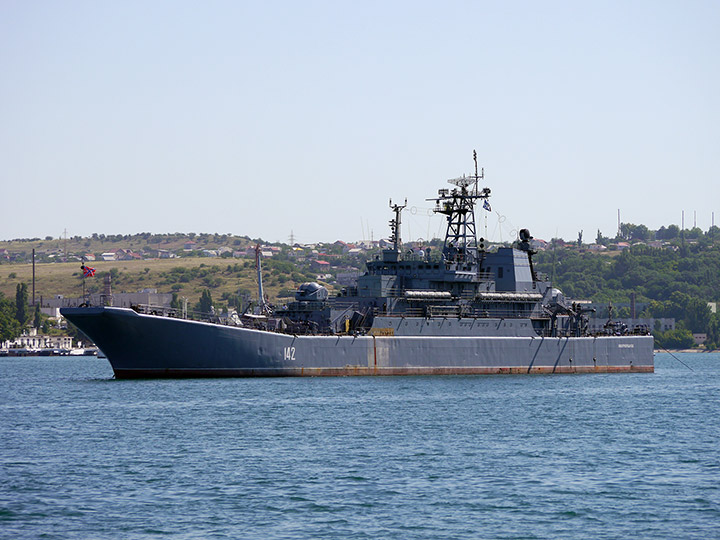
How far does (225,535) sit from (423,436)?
14.3 meters

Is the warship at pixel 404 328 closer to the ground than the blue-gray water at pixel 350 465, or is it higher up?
higher up

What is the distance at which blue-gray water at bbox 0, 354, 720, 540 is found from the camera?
22.4 m

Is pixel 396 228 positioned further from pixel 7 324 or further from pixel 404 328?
pixel 7 324

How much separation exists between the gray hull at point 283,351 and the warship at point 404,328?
0.21 feet

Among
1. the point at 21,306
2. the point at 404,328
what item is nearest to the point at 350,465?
the point at 404,328

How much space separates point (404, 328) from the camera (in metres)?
59.1

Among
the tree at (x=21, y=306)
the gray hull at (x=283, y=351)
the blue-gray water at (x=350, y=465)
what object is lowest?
the blue-gray water at (x=350, y=465)

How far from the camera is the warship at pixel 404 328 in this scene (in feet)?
170

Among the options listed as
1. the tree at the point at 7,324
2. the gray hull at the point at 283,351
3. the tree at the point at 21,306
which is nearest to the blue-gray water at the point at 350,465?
the gray hull at the point at 283,351

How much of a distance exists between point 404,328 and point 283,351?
828cm

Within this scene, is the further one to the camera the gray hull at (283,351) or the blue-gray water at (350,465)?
the gray hull at (283,351)

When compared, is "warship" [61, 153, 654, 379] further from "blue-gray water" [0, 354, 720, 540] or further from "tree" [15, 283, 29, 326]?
"tree" [15, 283, 29, 326]

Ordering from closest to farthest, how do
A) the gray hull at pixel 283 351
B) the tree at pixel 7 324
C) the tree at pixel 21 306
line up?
1. the gray hull at pixel 283 351
2. the tree at pixel 7 324
3. the tree at pixel 21 306

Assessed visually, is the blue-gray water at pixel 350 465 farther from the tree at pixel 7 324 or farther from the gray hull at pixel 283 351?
the tree at pixel 7 324
